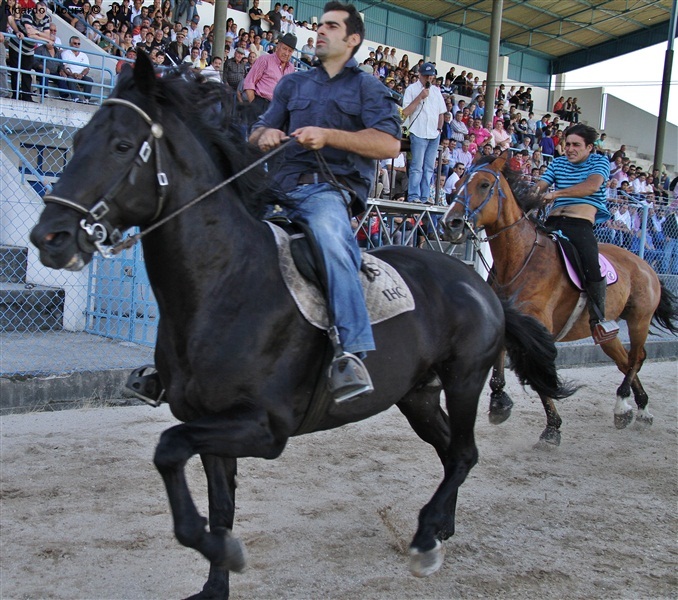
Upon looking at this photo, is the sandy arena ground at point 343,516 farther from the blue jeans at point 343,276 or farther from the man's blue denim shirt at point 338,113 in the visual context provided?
the man's blue denim shirt at point 338,113

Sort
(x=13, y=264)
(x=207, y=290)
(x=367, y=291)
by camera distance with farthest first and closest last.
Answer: (x=13, y=264), (x=367, y=291), (x=207, y=290)

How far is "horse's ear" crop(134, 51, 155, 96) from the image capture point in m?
2.79

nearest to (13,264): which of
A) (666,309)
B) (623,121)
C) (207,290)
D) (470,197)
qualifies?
(470,197)

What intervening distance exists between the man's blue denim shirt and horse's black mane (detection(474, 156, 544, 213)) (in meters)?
3.44

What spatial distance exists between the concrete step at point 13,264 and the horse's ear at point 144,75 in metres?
7.38

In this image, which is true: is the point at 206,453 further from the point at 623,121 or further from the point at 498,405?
the point at 623,121

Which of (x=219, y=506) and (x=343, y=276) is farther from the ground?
(x=343, y=276)

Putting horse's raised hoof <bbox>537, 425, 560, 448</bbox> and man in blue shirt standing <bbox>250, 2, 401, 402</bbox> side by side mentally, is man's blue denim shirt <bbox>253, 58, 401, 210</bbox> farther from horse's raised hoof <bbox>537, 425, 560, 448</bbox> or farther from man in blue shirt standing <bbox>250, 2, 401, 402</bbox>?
horse's raised hoof <bbox>537, 425, 560, 448</bbox>

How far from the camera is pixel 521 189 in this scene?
22.9 ft

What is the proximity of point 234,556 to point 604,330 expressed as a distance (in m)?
5.36

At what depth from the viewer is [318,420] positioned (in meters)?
3.40

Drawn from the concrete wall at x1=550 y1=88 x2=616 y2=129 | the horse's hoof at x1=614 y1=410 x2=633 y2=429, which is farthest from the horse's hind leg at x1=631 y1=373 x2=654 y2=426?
the concrete wall at x1=550 y1=88 x2=616 y2=129

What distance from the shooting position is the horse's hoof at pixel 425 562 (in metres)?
3.53

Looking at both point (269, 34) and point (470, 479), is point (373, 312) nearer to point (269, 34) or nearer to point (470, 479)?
point (470, 479)
